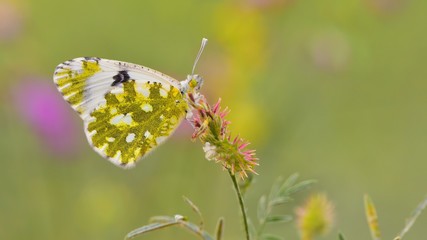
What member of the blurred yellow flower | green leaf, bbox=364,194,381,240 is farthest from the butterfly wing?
green leaf, bbox=364,194,381,240

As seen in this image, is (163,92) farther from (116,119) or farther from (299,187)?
(299,187)

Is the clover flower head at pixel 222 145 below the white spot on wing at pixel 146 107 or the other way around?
below

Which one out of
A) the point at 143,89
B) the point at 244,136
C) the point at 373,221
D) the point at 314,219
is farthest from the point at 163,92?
the point at 244,136

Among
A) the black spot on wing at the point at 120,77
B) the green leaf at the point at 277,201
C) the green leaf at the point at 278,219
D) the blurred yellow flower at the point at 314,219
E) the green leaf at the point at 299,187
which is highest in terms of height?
the black spot on wing at the point at 120,77

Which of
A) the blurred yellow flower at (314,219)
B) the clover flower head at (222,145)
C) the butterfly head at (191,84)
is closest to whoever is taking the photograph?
the clover flower head at (222,145)

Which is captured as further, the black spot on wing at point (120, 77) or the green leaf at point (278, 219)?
the black spot on wing at point (120, 77)

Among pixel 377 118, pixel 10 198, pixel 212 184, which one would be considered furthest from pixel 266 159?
pixel 377 118

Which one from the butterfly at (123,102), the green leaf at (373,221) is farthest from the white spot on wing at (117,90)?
the green leaf at (373,221)

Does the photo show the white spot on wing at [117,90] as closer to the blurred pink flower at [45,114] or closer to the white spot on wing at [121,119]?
the white spot on wing at [121,119]

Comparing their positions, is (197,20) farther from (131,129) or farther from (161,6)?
(131,129)
